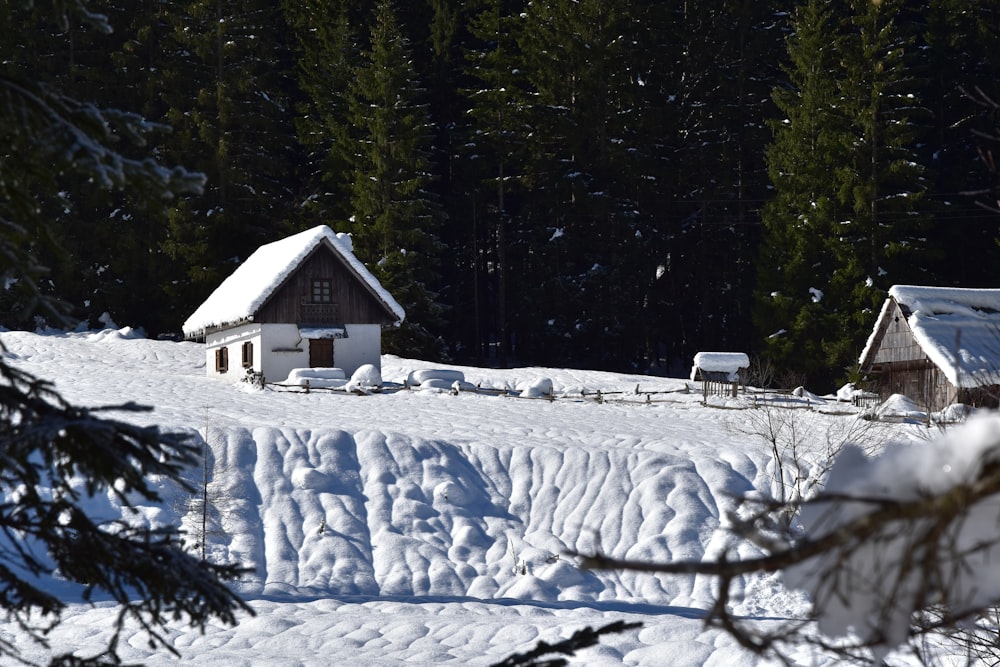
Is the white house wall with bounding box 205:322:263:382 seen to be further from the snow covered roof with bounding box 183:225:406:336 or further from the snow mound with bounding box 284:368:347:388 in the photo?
the snow mound with bounding box 284:368:347:388

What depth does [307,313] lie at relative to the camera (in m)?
38.4

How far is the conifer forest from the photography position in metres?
45.8

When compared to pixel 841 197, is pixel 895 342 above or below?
below

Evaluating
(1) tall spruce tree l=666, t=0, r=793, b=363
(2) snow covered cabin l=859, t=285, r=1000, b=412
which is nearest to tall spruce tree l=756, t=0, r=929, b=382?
(1) tall spruce tree l=666, t=0, r=793, b=363

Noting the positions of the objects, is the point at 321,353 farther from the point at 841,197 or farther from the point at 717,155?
the point at 717,155

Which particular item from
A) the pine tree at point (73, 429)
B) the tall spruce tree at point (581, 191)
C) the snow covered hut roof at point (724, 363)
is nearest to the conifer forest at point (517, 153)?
the tall spruce tree at point (581, 191)

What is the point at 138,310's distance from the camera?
50156mm

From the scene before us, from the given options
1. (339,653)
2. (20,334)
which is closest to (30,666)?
(339,653)

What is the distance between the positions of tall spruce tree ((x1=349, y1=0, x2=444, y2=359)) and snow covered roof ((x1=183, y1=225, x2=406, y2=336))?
6267 mm

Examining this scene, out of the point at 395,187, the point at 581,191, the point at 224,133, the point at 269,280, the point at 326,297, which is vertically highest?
the point at 224,133

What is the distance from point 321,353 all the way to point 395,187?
1218 cm

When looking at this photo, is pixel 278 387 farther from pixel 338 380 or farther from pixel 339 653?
pixel 339 653

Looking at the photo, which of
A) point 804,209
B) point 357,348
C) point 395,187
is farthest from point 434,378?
point 804,209

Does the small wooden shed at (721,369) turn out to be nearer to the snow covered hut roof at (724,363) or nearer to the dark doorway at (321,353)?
the snow covered hut roof at (724,363)
